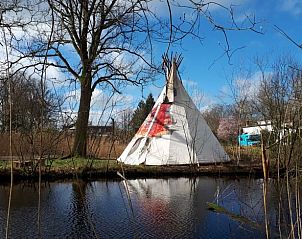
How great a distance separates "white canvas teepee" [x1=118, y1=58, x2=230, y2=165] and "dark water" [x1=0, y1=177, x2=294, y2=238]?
9.50 ft

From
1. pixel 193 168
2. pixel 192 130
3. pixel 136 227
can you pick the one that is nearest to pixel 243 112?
pixel 192 130

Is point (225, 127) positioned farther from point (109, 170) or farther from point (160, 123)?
point (109, 170)

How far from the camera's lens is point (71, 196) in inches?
236

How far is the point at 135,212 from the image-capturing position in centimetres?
478

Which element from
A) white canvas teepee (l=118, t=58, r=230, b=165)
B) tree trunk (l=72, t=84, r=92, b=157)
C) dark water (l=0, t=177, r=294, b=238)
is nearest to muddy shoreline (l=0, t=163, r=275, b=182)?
white canvas teepee (l=118, t=58, r=230, b=165)

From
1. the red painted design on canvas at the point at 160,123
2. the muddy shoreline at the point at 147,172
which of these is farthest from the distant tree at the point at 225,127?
the muddy shoreline at the point at 147,172

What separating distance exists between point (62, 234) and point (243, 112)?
8872mm

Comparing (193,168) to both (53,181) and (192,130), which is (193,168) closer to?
(192,130)

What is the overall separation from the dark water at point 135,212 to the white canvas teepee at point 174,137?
2.89 m

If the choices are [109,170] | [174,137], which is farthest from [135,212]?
[174,137]

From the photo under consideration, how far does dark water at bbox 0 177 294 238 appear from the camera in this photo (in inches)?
149

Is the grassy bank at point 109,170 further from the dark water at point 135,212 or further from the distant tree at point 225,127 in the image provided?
the distant tree at point 225,127

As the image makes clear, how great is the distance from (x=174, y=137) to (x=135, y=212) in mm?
5756

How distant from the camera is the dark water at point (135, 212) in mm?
3793
